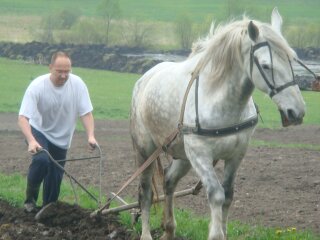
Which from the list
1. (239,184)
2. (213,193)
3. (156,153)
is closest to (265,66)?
(213,193)

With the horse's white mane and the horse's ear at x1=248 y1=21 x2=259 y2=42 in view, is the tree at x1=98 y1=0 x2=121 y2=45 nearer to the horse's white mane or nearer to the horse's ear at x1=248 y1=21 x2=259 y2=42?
the horse's white mane

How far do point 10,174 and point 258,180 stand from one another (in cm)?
384

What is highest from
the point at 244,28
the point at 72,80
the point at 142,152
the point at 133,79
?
the point at 244,28

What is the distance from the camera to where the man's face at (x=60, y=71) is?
381 inches

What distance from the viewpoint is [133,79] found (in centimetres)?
3691

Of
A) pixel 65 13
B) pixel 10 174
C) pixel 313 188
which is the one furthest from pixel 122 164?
pixel 65 13

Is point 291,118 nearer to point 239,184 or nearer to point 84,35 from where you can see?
point 239,184

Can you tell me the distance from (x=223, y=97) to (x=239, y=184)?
4812 mm

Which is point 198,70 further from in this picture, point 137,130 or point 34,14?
point 34,14

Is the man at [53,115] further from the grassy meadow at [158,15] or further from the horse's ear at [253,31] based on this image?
the grassy meadow at [158,15]

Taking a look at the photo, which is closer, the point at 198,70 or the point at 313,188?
the point at 198,70

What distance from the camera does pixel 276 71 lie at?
295 inches

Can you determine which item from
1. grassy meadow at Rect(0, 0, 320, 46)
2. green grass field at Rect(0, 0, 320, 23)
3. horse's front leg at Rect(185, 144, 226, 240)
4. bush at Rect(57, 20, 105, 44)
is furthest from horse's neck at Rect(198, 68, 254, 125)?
green grass field at Rect(0, 0, 320, 23)

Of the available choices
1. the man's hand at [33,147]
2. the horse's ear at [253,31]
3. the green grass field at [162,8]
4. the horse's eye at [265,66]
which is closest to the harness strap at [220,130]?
the horse's eye at [265,66]
